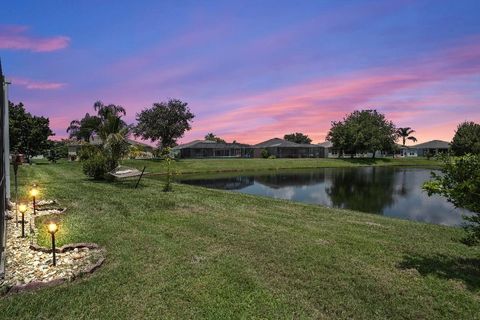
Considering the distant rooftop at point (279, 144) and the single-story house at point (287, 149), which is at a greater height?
the distant rooftop at point (279, 144)

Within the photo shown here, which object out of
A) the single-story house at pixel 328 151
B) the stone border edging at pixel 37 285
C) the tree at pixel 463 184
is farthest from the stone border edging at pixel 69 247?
the single-story house at pixel 328 151

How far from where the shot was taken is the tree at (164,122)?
64625 millimetres

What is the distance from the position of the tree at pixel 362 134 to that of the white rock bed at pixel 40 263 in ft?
258

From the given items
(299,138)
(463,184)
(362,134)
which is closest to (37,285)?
(463,184)

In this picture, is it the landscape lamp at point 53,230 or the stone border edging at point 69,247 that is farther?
the stone border edging at point 69,247

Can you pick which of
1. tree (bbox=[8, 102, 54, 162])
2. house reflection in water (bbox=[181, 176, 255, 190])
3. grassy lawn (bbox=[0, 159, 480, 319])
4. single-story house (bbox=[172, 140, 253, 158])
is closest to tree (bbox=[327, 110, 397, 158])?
single-story house (bbox=[172, 140, 253, 158])

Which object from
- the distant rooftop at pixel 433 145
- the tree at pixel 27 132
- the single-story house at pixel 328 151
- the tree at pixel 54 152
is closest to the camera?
the tree at pixel 27 132

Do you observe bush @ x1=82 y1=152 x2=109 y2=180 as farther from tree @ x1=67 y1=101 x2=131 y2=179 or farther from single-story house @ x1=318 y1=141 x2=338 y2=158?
single-story house @ x1=318 y1=141 x2=338 y2=158

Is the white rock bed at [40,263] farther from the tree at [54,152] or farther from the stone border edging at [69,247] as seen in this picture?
the tree at [54,152]

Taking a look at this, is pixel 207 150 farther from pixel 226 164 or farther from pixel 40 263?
pixel 40 263

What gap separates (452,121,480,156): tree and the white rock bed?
281 ft

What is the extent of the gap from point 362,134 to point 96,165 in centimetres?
6825

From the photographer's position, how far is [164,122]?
6456cm

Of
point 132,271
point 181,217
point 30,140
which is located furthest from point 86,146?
point 30,140
